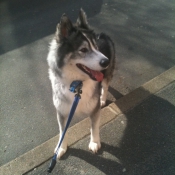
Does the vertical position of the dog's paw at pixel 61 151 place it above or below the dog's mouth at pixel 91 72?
below

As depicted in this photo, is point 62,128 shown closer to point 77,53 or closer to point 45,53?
point 77,53

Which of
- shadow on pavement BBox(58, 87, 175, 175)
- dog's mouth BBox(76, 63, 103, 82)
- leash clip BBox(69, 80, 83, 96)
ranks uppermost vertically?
dog's mouth BBox(76, 63, 103, 82)

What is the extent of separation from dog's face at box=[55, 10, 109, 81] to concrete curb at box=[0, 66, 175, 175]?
3.85ft

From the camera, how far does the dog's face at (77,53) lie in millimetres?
2154

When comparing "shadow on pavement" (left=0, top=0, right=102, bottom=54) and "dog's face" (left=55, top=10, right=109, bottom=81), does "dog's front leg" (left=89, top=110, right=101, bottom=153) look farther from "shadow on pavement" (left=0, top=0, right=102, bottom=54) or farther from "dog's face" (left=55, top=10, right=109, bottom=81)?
"shadow on pavement" (left=0, top=0, right=102, bottom=54)

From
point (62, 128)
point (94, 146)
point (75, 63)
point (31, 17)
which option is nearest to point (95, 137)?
point (94, 146)

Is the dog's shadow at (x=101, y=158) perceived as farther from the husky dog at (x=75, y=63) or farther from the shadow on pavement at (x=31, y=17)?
the shadow on pavement at (x=31, y=17)

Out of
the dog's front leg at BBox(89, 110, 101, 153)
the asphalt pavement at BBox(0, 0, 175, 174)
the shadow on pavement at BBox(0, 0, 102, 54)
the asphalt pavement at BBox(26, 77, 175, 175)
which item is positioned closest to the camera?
the asphalt pavement at BBox(26, 77, 175, 175)

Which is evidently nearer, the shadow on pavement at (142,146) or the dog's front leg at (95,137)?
the shadow on pavement at (142,146)

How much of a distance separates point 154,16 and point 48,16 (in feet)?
12.3

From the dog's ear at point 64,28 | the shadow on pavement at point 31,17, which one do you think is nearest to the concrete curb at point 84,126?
the dog's ear at point 64,28

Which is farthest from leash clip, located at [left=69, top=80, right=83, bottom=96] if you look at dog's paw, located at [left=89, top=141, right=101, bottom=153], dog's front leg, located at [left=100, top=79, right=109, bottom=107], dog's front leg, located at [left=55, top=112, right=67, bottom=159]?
dog's front leg, located at [left=100, top=79, right=109, bottom=107]

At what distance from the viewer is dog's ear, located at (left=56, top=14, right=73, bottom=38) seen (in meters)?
2.14

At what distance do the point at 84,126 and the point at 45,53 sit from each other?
8.65 ft
